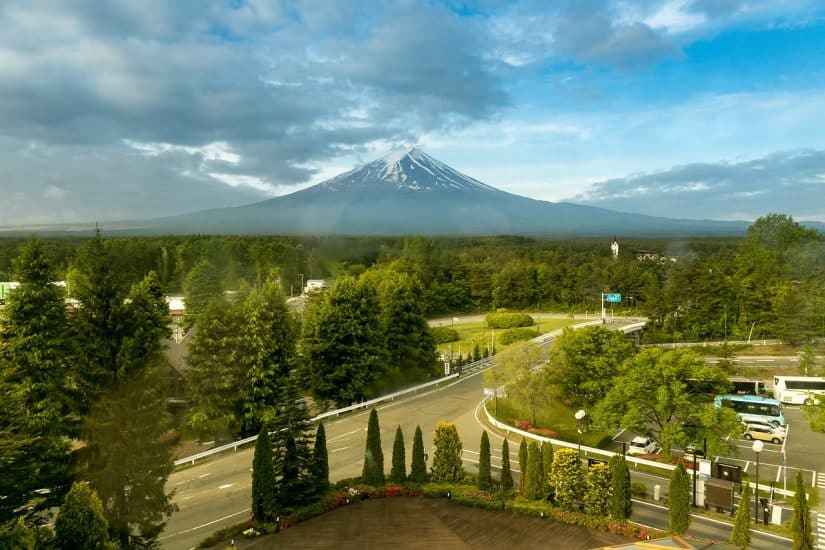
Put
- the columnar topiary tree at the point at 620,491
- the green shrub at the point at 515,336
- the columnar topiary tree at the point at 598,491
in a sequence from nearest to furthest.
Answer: the columnar topiary tree at the point at 620,491
the columnar topiary tree at the point at 598,491
the green shrub at the point at 515,336

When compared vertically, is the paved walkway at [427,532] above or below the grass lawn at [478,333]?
above

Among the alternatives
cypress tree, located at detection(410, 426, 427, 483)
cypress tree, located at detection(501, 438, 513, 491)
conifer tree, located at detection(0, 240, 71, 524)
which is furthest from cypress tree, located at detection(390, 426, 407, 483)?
conifer tree, located at detection(0, 240, 71, 524)

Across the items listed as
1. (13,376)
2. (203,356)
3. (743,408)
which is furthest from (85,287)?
(743,408)

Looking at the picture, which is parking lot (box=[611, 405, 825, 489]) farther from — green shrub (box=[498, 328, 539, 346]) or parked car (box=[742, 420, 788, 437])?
green shrub (box=[498, 328, 539, 346])

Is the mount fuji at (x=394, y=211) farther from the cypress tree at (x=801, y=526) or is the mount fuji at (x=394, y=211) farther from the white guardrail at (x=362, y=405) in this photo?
the cypress tree at (x=801, y=526)

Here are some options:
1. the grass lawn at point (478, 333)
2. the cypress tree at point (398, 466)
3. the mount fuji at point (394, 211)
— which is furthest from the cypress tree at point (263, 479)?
the mount fuji at point (394, 211)

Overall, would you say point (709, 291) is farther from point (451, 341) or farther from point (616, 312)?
point (451, 341)

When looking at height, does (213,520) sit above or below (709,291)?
below
